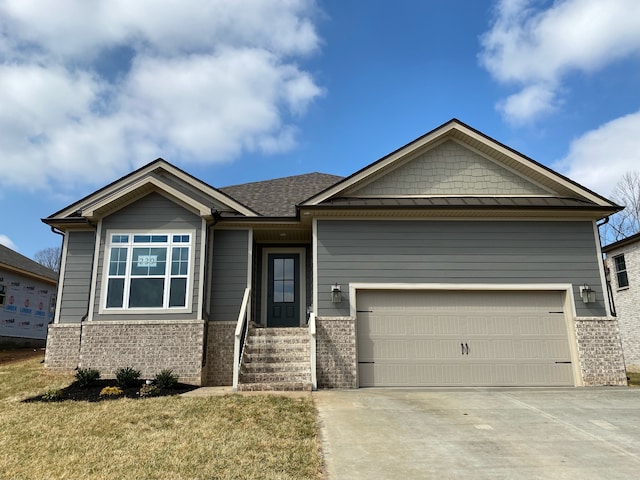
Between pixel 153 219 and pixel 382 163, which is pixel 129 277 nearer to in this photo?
pixel 153 219

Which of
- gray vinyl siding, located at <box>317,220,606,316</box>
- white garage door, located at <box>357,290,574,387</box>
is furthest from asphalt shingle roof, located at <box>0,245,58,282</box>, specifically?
white garage door, located at <box>357,290,574,387</box>

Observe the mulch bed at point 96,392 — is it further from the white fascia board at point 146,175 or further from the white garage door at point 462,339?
the white fascia board at point 146,175

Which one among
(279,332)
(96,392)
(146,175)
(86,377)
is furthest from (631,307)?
(86,377)

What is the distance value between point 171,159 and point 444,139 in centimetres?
731

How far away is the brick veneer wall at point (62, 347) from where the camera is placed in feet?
34.0

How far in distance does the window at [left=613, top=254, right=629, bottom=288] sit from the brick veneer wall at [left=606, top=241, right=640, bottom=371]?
0.19 meters

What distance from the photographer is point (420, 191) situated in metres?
10.8

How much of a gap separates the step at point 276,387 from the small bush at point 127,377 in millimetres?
2344

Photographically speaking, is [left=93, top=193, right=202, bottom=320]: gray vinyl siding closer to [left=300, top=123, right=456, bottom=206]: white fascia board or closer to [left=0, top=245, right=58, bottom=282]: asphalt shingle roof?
[left=300, top=123, right=456, bottom=206]: white fascia board

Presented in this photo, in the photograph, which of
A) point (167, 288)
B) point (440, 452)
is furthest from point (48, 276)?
point (440, 452)

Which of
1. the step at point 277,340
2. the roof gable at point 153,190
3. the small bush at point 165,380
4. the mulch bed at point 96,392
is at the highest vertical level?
the roof gable at point 153,190

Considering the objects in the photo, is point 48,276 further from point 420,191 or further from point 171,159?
point 420,191

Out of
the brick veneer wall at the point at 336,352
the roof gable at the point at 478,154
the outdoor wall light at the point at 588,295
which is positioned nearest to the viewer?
the brick veneer wall at the point at 336,352

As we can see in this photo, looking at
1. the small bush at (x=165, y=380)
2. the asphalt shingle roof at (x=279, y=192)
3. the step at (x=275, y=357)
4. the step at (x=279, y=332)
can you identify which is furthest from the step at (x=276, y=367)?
the asphalt shingle roof at (x=279, y=192)
